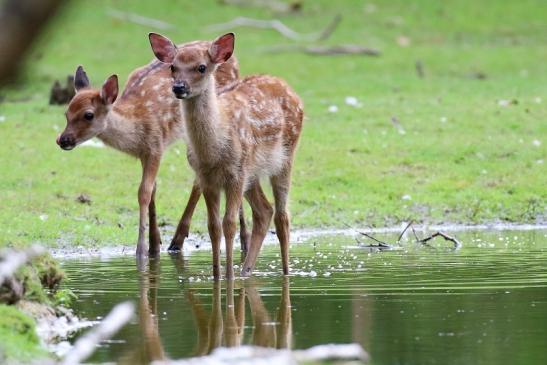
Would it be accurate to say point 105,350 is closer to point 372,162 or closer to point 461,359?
point 461,359

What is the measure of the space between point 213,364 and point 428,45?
26104mm

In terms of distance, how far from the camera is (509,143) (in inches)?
690

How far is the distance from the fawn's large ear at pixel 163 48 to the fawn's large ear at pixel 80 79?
201 centimetres

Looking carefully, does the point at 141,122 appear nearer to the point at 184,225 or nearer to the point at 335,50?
the point at 184,225

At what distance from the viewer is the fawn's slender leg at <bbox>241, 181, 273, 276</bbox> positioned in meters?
10.2

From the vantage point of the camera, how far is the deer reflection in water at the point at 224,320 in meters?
6.70

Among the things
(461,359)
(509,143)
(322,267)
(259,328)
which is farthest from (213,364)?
(509,143)

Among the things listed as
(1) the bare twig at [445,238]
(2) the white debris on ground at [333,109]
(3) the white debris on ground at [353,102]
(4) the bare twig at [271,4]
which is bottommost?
(1) the bare twig at [445,238]

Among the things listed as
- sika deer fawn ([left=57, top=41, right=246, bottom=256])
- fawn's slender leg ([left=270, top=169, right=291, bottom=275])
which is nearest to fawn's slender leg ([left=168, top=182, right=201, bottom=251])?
sika deer fawn ([left=57, top=41, right=246, bottom=256])

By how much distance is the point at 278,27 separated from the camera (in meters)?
30.7

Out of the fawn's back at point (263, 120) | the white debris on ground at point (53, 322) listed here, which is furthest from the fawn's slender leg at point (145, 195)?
the white debris on ground at point (53, 322)

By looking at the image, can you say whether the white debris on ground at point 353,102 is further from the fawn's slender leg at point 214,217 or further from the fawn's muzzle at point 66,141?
the fawn's slender leg at point 214,217

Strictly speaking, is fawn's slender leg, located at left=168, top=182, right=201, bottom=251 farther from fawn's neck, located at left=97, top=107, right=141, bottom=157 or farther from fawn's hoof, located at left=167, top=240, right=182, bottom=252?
fawn's neck, located at left=97, top=107, right=141, bottom=157

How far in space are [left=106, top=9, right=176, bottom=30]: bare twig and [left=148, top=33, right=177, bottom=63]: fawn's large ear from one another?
20426mm
